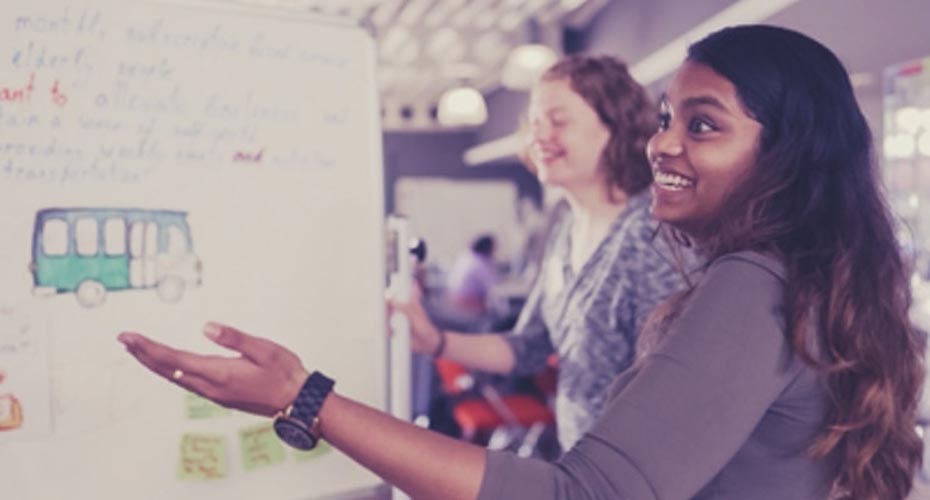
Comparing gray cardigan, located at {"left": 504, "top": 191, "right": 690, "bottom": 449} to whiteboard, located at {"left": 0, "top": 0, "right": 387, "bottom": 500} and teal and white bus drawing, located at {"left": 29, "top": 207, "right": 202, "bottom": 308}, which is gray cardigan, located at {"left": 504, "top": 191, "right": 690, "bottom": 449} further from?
teal and white bus drawing, located at {"left": 29, "top": 207, "right": 202, "bottom": 308}

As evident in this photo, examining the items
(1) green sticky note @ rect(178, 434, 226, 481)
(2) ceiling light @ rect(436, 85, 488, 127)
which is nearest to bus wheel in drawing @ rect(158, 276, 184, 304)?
(1) green sticky note @ rect(178, 434, 226, 481)

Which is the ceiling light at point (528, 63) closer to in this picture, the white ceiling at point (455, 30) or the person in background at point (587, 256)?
the white ceiling at point (455, 30)

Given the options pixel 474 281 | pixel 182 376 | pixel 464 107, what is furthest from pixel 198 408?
pixel 474 281

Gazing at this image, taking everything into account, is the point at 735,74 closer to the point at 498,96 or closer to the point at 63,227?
the point at 63,227

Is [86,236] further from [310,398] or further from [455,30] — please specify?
[455,30]

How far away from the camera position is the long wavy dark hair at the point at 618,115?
1.99 meters

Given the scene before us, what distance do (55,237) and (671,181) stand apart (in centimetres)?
94

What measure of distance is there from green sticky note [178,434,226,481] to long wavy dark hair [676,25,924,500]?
2.98 ft

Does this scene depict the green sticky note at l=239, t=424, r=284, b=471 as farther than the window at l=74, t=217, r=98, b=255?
Yes

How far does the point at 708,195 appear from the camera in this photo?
1071mm

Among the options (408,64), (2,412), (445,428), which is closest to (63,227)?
(2,412)

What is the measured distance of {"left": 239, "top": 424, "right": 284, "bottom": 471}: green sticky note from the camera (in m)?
1.52

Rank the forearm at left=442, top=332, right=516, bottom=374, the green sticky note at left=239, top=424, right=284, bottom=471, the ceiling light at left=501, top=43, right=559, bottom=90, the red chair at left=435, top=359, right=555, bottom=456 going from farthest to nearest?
the ceiling light at left=501, top=43, right=559, bottom=90, the red chair at left=435, top=359, right=555, bottom=456, the forearm at left=442, top=332, right=516, bottom=374, the green sticky note at left=239, top=424, right=284, bottom=471

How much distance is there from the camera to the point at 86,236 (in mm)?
1367
